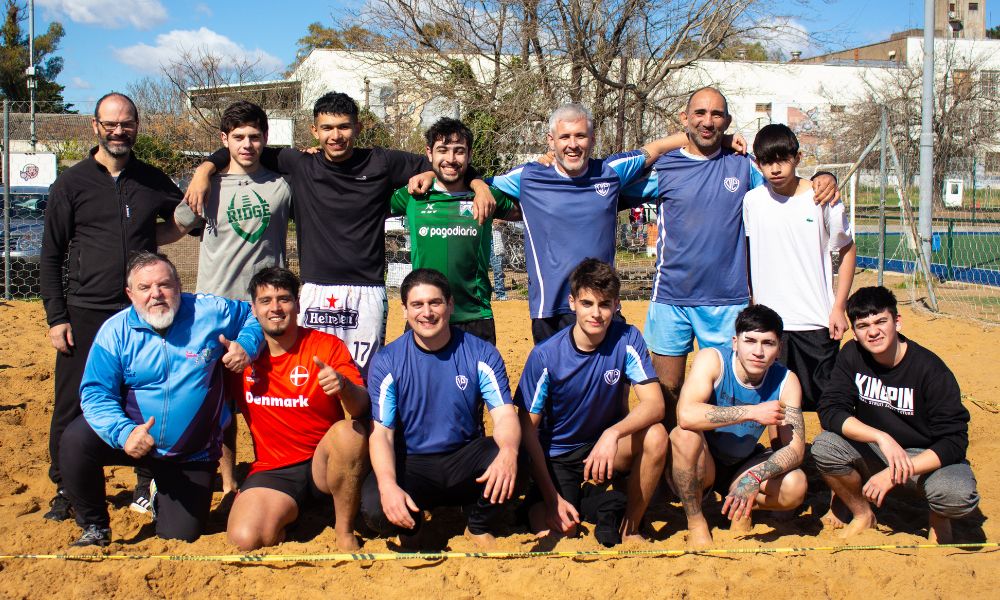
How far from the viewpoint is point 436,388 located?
3.95 meters

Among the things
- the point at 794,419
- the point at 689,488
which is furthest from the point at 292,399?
the point at 794,419

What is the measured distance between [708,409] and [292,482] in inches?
84.0

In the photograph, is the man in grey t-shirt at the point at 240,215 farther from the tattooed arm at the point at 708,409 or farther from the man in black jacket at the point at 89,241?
the tattooed arm at the point at 708,409

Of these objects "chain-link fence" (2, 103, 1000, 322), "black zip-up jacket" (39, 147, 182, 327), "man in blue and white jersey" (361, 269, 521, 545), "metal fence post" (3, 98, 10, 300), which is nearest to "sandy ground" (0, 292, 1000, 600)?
"man in blue and white jersey" (361, 269, 521, 545)

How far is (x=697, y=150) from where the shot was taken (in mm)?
4797

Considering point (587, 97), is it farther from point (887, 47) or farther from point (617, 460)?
point (887, 47)

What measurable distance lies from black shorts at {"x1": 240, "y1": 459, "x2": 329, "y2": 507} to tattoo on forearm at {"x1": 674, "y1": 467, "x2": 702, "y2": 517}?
5.87ft

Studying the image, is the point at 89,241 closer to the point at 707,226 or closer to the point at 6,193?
the point at 707,226

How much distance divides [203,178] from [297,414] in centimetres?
155

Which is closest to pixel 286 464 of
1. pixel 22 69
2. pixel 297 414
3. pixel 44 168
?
pixel 297 414

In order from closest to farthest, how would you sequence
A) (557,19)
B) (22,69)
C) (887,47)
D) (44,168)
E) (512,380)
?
(512,380)
(44,168)
(557,19)
(22,69)
(887,47)

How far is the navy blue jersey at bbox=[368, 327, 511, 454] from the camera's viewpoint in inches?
154

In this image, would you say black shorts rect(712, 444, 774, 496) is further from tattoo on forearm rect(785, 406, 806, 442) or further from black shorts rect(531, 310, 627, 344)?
black shorts rect(531, 310, 627, 344)

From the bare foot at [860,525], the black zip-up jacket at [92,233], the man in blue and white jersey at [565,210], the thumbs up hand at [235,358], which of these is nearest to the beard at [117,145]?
the black zip-up jacket at [92,233]
